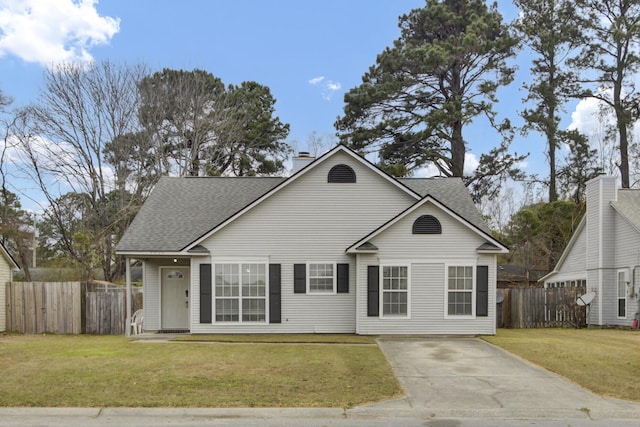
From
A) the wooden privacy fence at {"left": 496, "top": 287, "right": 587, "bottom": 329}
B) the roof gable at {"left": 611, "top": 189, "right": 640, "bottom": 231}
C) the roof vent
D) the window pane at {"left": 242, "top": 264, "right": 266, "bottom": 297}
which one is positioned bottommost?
the wooden privacy fence at {"left": 496, "top": 287, "right": 587, "bottom": 329}

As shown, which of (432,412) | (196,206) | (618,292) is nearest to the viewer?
(432,412)

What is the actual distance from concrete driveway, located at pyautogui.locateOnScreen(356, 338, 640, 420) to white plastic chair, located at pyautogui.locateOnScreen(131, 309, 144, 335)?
9.30 metres

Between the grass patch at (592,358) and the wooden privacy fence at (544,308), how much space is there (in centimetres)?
394

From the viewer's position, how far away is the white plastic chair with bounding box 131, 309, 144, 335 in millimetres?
17922

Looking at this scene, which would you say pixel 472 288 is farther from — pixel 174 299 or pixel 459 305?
pixel 174 299

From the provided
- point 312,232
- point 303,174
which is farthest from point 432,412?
point 303,174

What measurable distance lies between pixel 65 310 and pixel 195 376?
11.1m

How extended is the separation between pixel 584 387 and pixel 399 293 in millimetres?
7608

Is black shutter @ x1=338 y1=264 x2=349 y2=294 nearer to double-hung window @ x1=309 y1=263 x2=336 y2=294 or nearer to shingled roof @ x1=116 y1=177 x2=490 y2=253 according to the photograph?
double-hung window @ x1=309 y1=263 x2=336 y2=294

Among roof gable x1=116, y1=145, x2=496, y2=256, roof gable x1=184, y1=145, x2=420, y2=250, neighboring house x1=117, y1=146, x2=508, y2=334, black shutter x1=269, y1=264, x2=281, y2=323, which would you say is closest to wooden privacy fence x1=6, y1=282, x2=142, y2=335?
neighboring house x1=117, y1=146, x2=508, y2=334

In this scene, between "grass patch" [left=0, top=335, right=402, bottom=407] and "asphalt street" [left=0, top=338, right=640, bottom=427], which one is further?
"grass patch" [left=0, top=335, right=402, bottom=407]

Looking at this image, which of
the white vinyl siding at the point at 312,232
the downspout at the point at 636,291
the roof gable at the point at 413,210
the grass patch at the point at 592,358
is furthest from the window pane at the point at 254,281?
the downspout at the point at 636,291

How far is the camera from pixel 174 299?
60.1 feet

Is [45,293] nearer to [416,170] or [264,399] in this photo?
[264,399]
